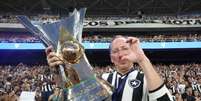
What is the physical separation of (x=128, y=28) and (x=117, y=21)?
623mm

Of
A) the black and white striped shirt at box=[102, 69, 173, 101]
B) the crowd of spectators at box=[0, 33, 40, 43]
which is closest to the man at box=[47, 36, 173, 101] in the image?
the black and white striped shirt at box=[102, 69, 173, 101]

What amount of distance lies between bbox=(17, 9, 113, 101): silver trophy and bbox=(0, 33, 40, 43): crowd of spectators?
43.5 ft

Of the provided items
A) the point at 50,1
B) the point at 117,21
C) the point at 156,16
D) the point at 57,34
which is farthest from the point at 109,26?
the point at 57,34

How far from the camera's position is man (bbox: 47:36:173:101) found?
1955 mm

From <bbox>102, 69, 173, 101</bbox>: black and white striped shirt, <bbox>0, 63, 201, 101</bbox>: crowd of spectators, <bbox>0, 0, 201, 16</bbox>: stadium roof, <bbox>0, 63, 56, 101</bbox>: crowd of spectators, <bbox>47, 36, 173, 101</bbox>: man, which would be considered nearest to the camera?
<bbox>47, 36, 173, 101</bbox>: man

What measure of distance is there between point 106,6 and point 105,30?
9.21 ft

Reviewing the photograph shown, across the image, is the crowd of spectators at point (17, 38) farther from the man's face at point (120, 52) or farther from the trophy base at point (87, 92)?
the trophy base at point (87, 92)

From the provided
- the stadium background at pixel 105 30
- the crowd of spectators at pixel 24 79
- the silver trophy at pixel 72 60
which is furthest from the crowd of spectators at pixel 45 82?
the silver trophy at pixel 72 60

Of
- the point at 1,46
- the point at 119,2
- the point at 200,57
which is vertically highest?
the point at 119,2

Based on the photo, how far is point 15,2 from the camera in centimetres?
2031

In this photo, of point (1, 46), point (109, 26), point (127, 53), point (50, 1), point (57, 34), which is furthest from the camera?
point (50, 1)

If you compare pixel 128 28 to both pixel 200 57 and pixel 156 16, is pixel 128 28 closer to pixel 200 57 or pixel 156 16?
pixel 156 16

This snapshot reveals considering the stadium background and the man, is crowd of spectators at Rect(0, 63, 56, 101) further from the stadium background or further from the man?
the man

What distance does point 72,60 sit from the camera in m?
2.32
